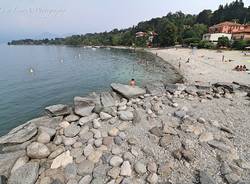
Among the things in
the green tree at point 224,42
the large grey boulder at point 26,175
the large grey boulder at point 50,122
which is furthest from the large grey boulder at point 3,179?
the green tree at point 224,42

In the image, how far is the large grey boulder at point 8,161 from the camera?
640cm

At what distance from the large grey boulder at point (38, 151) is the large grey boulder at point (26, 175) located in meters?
0.51

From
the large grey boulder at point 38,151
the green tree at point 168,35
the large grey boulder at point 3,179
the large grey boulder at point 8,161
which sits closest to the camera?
the large grey boulder at point 3,179

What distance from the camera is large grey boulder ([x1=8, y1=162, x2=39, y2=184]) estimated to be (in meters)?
5.82

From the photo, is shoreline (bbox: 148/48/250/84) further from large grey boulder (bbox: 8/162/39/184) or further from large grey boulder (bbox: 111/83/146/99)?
large grey boulder (bbox: 8/162/39/184)

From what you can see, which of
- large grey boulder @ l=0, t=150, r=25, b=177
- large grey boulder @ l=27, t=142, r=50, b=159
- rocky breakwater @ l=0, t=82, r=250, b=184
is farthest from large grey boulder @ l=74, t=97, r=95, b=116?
large grey boulder @ l=0, t=150, r=25, b=177

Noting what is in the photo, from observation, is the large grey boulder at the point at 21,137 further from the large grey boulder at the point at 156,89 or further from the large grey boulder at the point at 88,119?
the large grey boulder at the point at 156,89

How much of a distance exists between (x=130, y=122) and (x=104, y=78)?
19941 mm

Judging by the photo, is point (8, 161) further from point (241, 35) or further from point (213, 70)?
point (241, 35)

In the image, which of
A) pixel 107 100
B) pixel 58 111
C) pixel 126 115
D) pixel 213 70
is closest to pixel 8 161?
pixel 58 111

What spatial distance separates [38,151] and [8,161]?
1138 millimetres

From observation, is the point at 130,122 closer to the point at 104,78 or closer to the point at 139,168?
the point at 139,168


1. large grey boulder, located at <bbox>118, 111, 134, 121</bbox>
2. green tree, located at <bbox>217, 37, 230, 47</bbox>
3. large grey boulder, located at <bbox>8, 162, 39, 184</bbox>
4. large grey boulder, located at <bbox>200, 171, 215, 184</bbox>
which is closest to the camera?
large grey boulder, located at <bbox>200, 171, 215, 184</bbox>

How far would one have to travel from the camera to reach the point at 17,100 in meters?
18.0
